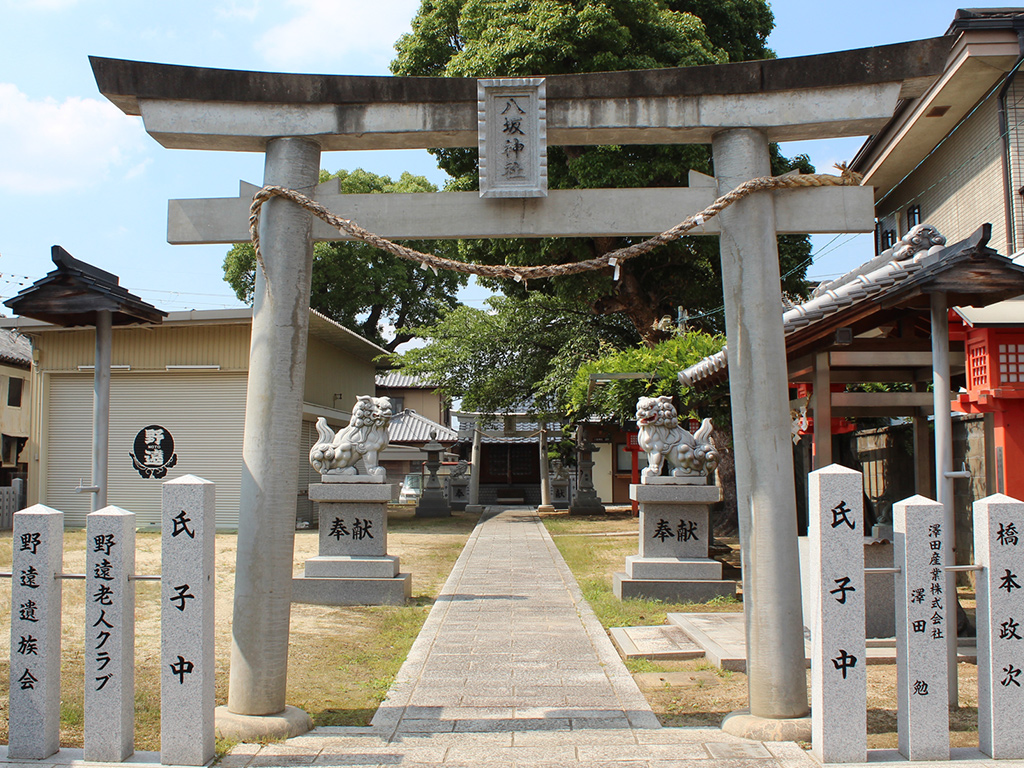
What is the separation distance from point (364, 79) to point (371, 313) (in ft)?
103

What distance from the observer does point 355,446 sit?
10906 millimetres

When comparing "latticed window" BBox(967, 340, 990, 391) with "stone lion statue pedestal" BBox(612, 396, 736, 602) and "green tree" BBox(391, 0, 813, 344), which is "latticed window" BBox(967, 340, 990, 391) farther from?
"green tree" BBox(391, 0, 813, 344)

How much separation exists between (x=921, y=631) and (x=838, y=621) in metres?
0.47

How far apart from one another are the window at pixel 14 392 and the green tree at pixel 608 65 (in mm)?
15578

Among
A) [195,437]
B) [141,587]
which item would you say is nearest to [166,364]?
[195,437]

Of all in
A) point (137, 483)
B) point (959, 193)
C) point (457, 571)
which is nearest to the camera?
point (457, 571)

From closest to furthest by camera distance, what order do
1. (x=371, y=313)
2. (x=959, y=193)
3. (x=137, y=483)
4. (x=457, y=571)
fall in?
(x=457, y=571)
(x=959, y=193)
(x=137, y=483)
(x=371, y=313)

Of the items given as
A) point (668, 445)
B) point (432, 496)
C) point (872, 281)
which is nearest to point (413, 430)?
point (432, 496)

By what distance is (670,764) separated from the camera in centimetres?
438

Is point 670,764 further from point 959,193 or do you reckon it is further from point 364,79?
point 959,193

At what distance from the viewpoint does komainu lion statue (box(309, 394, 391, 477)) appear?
1092 cm

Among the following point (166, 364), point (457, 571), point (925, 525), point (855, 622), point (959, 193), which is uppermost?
point (959, 193)

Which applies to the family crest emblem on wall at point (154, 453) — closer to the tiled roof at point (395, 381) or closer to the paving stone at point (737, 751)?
the paving stone at point (737, 751)

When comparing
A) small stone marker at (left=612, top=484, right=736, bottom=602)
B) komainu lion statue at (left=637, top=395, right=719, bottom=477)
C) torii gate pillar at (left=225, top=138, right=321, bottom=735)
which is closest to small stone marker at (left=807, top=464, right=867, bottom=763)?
torii gate pillar at (left=225, top=138, right=321, bottom=735)
